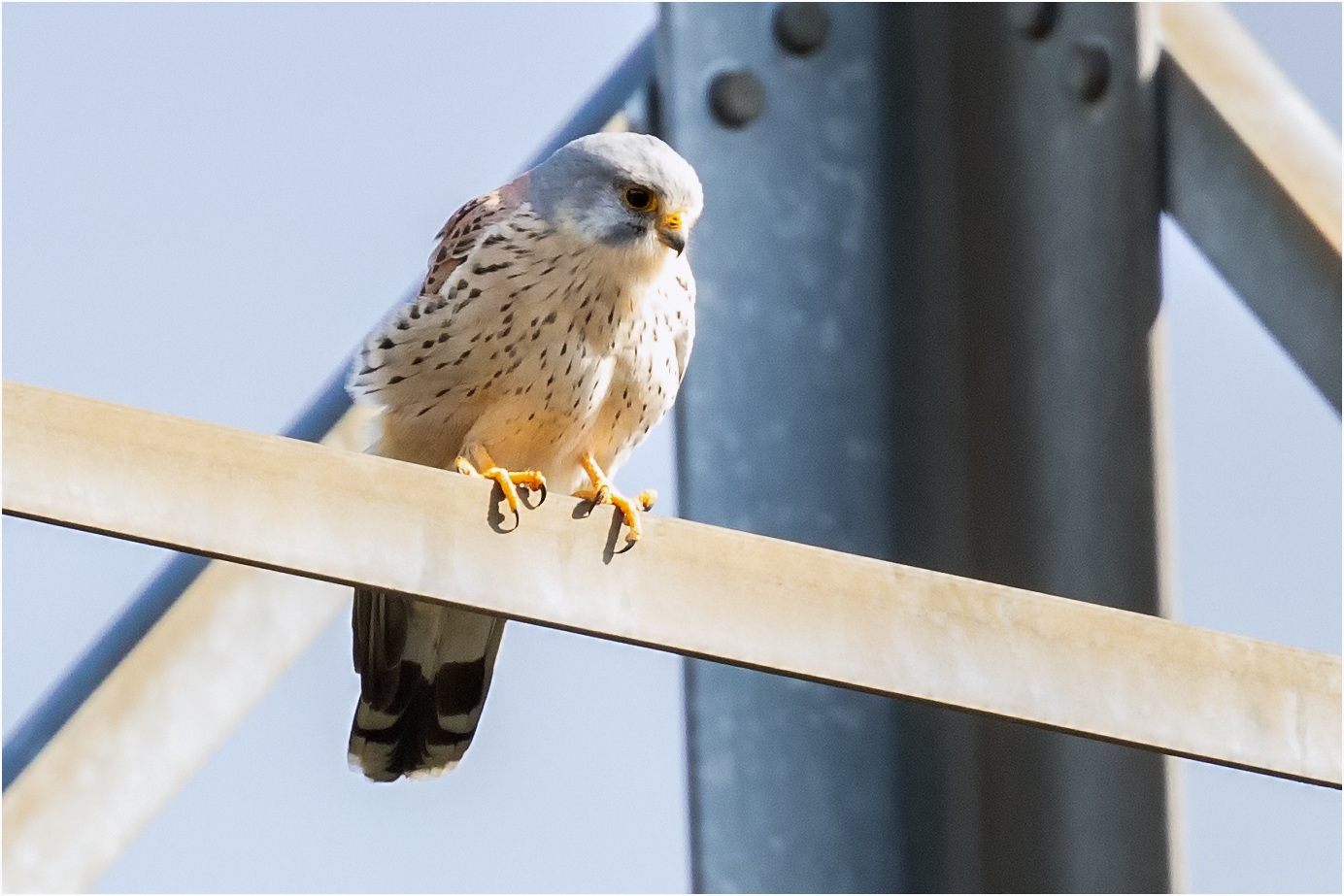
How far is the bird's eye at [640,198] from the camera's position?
8.38 ft

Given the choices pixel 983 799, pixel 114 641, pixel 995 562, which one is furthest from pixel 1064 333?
pixel 114 641

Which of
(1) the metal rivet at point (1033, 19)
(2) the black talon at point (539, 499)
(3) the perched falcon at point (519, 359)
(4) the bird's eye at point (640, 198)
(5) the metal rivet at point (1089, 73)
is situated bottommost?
(2) the black talon at point (539, 499)

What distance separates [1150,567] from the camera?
10.5 ft

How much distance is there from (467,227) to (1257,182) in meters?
1.26

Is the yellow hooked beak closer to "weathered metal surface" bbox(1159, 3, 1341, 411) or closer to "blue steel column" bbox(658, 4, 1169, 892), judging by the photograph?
"blue steel column" bbox(658, 4, 1169, 892)

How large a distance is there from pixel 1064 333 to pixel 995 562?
14.9 inches

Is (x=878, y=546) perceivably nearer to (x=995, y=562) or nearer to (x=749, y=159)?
(x=995, y=562)

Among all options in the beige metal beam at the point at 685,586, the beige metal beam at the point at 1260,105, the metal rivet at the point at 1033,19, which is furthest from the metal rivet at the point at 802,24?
the beige metal beam at the point at 685,586

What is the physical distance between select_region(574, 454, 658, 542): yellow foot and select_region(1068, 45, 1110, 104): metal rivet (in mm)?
1140

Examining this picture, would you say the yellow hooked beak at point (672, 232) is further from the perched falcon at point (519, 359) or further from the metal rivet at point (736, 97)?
the metal rivet at point (736, 97)

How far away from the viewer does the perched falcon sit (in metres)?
2.52

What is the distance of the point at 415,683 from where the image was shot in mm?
2674

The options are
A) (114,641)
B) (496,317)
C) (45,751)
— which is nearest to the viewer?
(496,317)

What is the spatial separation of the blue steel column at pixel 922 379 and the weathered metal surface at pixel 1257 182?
73 millimetres
